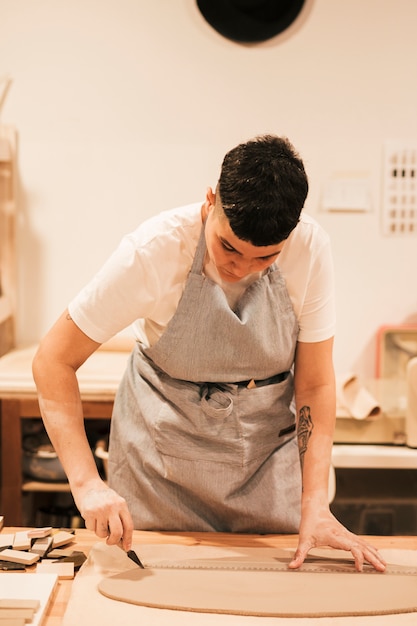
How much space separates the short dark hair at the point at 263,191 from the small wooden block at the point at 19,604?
1.99 feet

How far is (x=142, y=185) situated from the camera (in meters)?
2.61

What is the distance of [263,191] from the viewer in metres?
1.00

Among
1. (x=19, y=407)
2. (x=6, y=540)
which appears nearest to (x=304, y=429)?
(x=6, y=540)

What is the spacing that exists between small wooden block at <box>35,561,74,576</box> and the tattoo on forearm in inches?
18.7

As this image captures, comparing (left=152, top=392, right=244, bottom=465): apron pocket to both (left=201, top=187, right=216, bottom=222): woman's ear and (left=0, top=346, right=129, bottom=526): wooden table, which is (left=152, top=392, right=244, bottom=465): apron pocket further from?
(left=0, top=346, right=129, bottom=526): wooden table

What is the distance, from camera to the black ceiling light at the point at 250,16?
2451mm

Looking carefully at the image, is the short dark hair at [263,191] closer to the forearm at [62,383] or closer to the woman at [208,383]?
the woman at [208,383]

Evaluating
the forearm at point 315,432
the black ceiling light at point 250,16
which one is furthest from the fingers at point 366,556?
the black ceiling light at point 250,16

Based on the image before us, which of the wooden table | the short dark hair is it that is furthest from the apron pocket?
the wooden table

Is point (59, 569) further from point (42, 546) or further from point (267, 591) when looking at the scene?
point (267, 591)

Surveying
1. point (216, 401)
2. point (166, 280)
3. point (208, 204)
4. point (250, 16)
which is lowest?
point (216, 401)

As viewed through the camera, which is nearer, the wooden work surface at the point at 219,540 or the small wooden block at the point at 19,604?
the small wooden block at the point at 19,604

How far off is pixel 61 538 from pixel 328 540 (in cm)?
46

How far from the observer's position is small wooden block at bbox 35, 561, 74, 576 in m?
1.10
